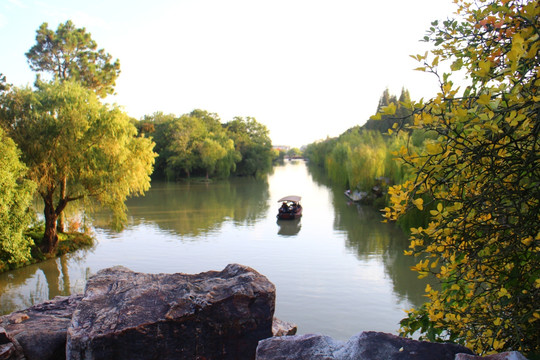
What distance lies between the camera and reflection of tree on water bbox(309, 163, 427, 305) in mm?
12562

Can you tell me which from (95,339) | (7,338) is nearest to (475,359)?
(95,339)

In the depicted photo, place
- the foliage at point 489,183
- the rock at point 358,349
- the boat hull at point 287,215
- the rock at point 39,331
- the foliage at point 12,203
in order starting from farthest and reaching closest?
the boat hull at point 287,215, the foliage at point 12,203, the rock at point 39,331, the rock at point 358,349, the foliage at point 489,183

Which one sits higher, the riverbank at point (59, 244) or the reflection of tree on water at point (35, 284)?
the riverbank at point (59, 244)

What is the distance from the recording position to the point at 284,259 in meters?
15.3

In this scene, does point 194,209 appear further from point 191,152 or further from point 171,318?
point 191,152

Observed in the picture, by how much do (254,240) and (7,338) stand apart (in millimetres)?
13675

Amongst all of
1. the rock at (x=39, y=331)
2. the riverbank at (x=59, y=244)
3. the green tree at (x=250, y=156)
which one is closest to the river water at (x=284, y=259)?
the riverbank at (x=59, y=244)

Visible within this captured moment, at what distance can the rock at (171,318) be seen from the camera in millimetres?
4695

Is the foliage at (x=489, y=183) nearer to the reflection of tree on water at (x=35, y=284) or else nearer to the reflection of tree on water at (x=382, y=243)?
the reflection of tree on water at (x=382, y=243)

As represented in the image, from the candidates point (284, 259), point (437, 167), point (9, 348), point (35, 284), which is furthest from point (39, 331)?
point (284, 259)

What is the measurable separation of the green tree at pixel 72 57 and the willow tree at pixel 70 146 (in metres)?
14.4

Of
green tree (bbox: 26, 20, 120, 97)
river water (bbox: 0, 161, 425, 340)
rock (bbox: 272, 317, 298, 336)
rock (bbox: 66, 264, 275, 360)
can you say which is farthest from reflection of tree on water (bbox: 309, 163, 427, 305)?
green tree (bbox: 26, 20, 120, 97)

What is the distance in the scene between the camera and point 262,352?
3346 millimetres

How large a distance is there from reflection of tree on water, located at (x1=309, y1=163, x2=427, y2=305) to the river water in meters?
0.04
